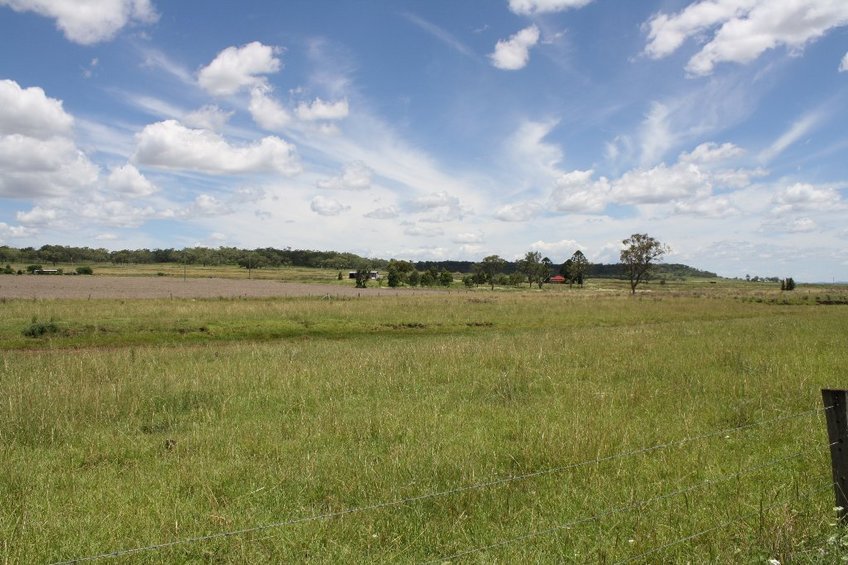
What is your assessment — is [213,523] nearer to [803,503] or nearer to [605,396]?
[803,503]

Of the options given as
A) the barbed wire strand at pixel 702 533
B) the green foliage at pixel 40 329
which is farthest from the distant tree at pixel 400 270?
the barbed wire strand at pixel 702 533

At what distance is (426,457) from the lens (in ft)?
22.8

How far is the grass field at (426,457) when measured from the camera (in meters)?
5.05

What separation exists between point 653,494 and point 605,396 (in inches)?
175

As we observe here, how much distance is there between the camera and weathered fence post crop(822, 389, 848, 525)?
15.8ft

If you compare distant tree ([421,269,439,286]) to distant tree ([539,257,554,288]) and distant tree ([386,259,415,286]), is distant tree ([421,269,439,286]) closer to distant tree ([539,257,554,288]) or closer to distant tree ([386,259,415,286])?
distant tree ([386,259,415,286])

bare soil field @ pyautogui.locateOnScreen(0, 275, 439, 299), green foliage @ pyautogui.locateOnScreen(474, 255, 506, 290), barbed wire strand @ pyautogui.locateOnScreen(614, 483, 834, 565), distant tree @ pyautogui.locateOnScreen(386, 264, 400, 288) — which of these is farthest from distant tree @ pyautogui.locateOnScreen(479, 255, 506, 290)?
barbed wire strand @ pyautogui.locateOnScreen(614, 483, 834, 565)

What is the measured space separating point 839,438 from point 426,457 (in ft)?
14.8

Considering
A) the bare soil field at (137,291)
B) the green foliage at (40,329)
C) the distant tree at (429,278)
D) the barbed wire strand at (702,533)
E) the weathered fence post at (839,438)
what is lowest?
the green foliage at (40,329)

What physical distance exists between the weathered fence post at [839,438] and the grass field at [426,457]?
255 mm

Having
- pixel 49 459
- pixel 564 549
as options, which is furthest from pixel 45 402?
pixel 564 549

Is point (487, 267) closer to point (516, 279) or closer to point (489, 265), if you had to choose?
point (489, 265)

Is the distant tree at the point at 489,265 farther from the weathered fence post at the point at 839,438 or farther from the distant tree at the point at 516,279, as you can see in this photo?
the weathered fence post at the point at 839,438

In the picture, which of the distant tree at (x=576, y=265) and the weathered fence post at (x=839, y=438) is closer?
the weathered fence post at (x=839, y=438)
